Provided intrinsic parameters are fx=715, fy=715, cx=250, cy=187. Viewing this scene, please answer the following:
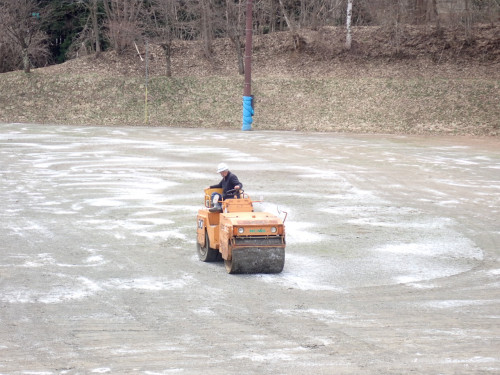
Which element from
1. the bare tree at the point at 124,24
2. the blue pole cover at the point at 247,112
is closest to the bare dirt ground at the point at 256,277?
the blue pole cover at the point at 247,112

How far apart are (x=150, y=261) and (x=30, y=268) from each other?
2019 millimetres

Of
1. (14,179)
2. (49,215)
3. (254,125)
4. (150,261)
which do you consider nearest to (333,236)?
(150,261)

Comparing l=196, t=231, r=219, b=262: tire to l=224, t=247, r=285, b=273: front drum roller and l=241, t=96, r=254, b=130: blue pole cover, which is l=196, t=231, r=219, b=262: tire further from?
l=241, t=96, r=254, b=130: blue pole cover

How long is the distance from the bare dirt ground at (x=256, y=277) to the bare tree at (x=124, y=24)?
3029 centimetres

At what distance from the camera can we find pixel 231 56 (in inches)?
2210

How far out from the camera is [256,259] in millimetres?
11406

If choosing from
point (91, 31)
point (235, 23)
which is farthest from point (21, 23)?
point (235, 23)

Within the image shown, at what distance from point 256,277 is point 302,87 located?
1502 inches

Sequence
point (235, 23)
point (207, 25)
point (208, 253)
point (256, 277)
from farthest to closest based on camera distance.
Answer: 1. point (207, 25)
2. point (235, 23)
3. point (208, 253)
4. point (256, 277)

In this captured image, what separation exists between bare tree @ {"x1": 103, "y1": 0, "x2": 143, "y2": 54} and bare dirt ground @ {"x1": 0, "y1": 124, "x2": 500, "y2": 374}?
30.3m

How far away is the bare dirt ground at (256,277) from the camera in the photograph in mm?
8023

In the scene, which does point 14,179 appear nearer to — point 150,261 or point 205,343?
point 150,261

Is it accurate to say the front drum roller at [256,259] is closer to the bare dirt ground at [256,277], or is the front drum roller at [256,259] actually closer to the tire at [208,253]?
the bare dirt ground at [256,277]

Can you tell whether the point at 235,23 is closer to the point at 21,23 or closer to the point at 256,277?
the point at 21,23
